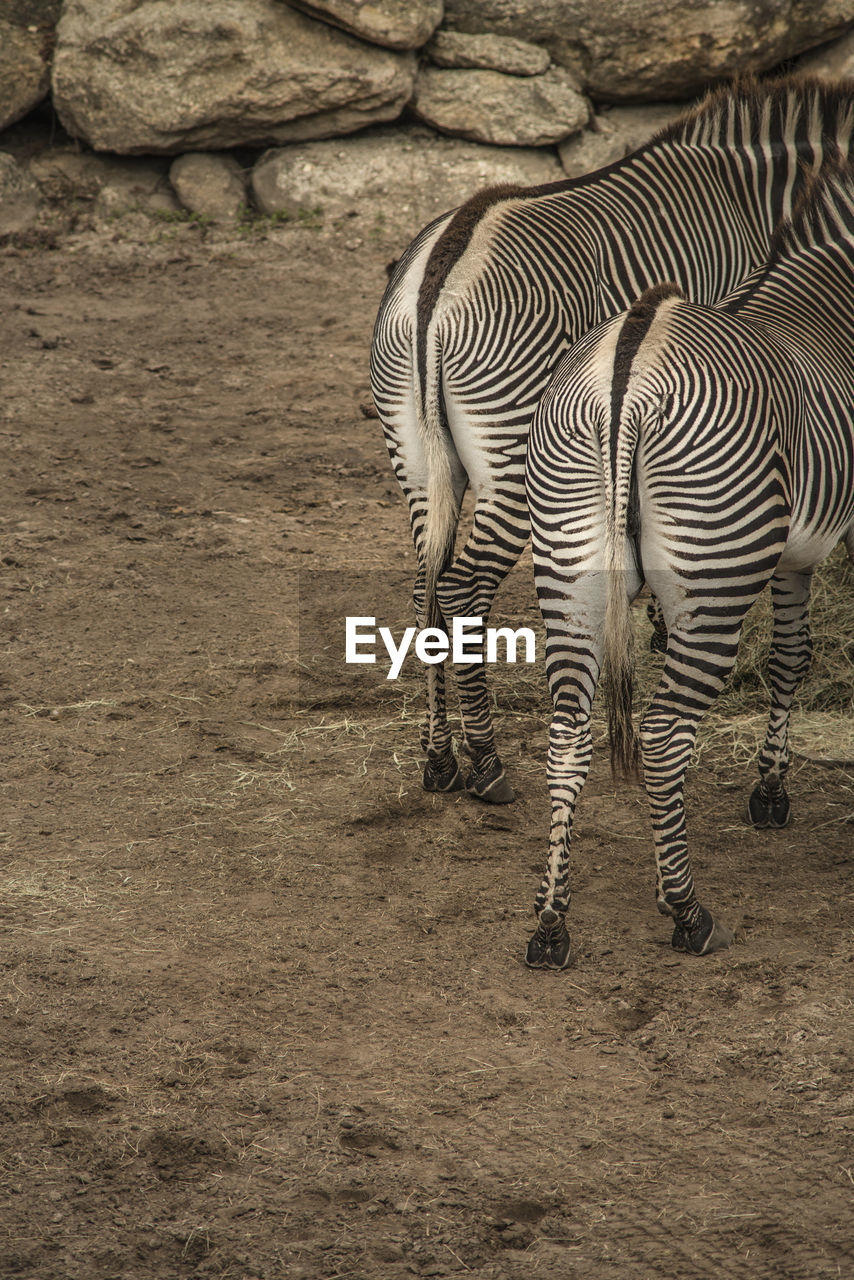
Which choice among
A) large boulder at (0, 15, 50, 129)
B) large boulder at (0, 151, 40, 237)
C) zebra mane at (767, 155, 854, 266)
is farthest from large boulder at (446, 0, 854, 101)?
zebra mane at (767, 155, 854, 266)

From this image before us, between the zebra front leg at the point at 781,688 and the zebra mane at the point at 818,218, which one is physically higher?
the zebra mane at the point at 818,218

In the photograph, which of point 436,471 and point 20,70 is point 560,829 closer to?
point 436,471

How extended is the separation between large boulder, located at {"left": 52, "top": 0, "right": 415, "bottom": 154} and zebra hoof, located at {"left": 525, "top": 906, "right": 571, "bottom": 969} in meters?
8.52

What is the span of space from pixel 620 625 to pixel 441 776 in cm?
150

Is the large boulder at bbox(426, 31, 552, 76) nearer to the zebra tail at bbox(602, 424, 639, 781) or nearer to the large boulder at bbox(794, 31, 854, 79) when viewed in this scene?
the large boulder at bbox(794, 31, 854, 79)

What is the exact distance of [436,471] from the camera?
14.1ft

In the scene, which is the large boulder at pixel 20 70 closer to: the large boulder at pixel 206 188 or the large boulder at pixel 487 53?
the large boulder at pixel 206 188

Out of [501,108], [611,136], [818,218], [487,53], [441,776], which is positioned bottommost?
[441,776]

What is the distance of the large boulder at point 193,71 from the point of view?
1006 centimetres

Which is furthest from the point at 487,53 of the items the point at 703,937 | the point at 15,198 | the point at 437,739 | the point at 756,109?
the point at 703,937

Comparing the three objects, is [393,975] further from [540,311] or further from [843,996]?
[540,311]

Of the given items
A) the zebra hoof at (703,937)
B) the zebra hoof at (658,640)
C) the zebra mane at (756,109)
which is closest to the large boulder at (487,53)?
the zebra mane at (756,109)

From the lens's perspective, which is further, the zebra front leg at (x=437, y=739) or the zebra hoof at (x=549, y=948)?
the zebra front leg at (x=437, y=739)

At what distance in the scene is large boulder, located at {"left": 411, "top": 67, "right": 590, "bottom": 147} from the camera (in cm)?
1038
